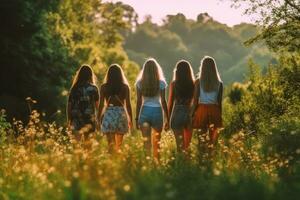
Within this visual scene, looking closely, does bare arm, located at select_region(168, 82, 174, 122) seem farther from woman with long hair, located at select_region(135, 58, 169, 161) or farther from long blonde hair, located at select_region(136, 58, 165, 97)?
long blonde hair, located at select_region(136, 58, 165, 97)

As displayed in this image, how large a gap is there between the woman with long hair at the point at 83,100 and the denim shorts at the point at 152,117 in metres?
0.95

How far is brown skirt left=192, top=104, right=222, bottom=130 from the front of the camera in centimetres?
1072

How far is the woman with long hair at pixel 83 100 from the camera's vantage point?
11109mm

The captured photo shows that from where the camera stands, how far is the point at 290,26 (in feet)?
43.8

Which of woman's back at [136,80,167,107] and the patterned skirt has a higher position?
woman's back at [136,80,167,107]

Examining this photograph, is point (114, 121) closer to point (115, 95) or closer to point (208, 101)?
point (115, 95)

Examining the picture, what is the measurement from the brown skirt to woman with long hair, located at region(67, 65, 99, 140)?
1.80 m

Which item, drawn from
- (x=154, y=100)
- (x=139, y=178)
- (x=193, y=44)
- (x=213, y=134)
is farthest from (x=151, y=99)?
(x=193, y=44)

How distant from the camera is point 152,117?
35.0ft

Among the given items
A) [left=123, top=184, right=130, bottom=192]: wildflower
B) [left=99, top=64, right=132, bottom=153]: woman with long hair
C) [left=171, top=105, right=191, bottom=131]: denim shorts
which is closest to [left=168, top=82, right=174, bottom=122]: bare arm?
[left=171, top=105, right=191, bottom=131]: denim shorts

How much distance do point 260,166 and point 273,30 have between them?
680 centimetres

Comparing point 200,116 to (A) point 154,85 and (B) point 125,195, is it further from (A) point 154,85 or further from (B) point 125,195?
(B) point 125,195

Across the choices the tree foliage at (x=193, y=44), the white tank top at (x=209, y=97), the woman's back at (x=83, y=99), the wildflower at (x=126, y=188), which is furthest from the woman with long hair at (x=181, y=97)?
the tree foliage at (x=193, y=44)

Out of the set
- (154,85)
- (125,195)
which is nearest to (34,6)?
(154,85)
